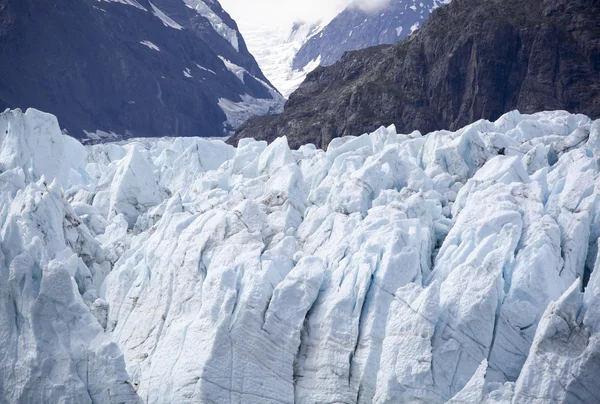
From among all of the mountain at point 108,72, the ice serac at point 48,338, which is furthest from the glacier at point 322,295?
the mountain at point 108,72

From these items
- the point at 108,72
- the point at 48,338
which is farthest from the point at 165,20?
the point at 48,338

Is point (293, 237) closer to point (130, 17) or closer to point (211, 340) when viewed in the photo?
point (211, 340)

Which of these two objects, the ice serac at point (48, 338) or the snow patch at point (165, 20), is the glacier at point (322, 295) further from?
the snow patch at point (165, 20)

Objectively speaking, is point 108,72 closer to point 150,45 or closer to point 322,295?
point 150,45

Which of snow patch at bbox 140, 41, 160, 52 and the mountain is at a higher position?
snow patch at bbox 140, 41, 160, 52

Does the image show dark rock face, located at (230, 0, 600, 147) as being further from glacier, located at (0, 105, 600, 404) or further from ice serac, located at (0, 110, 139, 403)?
ice serac, located at (0, 110, 139, 403)

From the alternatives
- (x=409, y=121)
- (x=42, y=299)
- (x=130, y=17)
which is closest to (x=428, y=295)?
(x=42, y=299)

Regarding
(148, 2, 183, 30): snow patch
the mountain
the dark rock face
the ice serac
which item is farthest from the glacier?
(148, 2, 183, 30): snow patch
